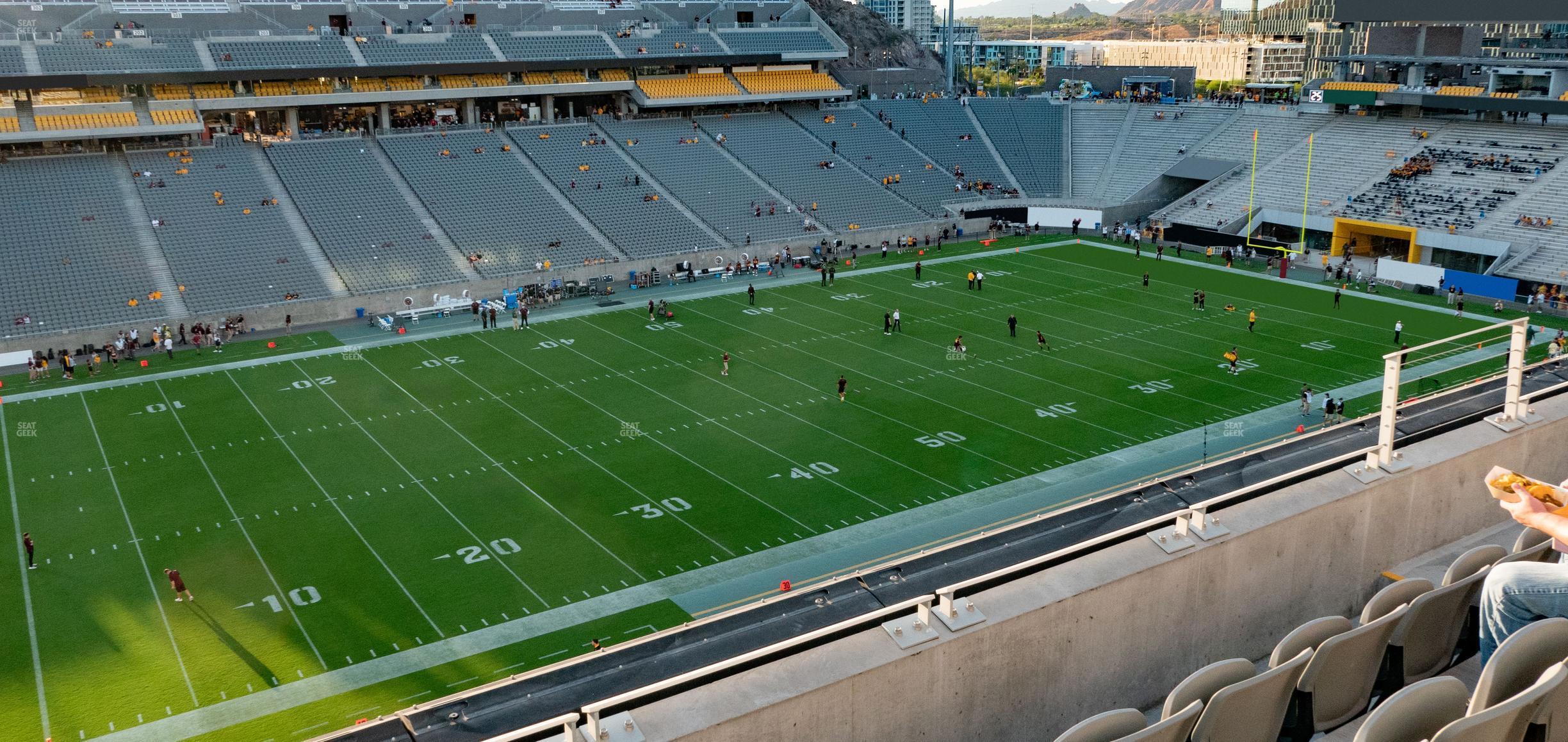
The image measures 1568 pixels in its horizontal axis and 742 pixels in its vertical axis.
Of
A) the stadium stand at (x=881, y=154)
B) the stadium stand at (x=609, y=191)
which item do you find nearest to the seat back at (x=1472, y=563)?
the stadium stand at (x=609, y=191)

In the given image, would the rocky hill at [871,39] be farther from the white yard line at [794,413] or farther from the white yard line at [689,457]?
the white yard line at [689,457]

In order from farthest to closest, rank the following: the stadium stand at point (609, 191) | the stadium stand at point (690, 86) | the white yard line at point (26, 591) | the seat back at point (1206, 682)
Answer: the stadium stand at point (690, 86) → the stadium stand at point (609, 191) → the white yard line at point (26, 591) → the seat back at point (1206, 682)

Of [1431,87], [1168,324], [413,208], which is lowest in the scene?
[1168,324]

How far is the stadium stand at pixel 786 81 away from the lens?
63.5 metres

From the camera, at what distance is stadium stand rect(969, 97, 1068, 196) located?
61000 millimetres

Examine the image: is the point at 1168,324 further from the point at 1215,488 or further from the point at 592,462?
the point at 1215,488

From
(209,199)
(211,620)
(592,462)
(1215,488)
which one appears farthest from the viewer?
(209,199)

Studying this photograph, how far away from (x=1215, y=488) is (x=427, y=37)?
167ft

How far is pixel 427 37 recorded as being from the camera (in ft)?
182

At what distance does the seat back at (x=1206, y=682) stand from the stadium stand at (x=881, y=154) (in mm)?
50870

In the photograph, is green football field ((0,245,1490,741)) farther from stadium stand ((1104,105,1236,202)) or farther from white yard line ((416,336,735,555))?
stadium stand ((1104,105,1236,202))

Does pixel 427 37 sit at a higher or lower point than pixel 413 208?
higher

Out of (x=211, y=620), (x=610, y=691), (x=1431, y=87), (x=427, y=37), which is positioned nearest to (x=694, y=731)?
(x=610, y=691)

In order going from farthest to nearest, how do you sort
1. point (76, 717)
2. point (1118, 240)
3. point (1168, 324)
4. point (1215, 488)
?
point (1118, 240) < point (1168, 324) < point (76, 717) < point (1215, 488)
